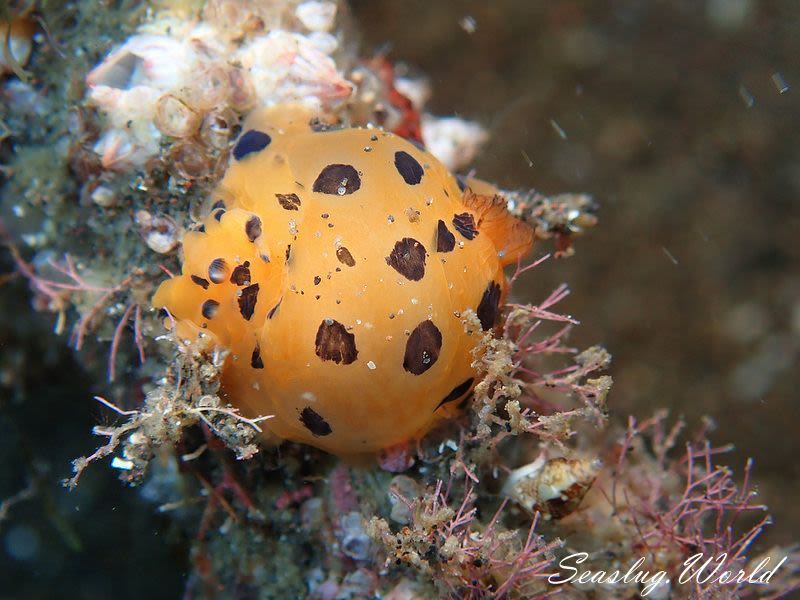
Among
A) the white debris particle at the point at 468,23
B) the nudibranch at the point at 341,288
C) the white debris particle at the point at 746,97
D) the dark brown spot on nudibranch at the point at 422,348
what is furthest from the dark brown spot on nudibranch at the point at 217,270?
the white debris particle at the point at 746,97

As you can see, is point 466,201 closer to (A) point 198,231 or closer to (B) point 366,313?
(B) point 366,313

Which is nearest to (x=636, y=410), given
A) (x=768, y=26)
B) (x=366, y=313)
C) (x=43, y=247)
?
(x=768, y=26)

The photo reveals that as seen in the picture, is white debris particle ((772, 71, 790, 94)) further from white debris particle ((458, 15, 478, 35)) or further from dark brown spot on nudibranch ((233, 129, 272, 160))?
dark brown spot on nudibranch ((233, 129, 272, 160))

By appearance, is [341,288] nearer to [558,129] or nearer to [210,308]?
[210,308]

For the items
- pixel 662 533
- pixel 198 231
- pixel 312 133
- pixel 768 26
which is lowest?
pixel 662 533

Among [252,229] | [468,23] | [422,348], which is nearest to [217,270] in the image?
[252,229]

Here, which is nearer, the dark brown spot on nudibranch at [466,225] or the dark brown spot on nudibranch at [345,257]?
the dark brown spot on nudibranch at [345,257]

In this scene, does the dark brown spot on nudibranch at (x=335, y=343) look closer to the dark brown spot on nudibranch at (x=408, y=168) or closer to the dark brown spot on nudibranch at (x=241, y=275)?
the dark brown spot on nudibranch at (x=241, y=275)
